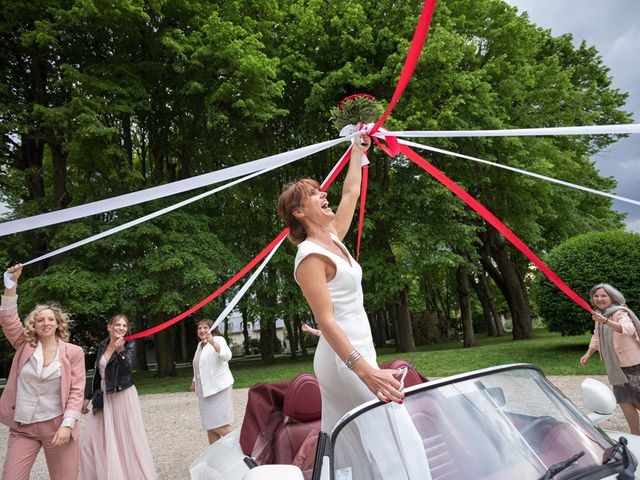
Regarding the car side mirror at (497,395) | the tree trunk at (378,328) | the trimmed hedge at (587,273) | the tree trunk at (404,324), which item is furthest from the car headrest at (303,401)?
the tree trunk at (378,328)

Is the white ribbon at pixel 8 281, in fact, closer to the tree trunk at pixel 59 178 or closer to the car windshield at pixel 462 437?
the car windshield at pixel 462 437

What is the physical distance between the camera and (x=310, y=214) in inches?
101

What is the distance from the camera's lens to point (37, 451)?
425 cm

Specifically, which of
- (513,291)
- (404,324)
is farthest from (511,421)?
(513,291)

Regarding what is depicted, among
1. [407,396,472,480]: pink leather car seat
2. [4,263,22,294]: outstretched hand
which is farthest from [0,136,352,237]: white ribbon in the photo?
[407,396,472,480]: pink leather car seat

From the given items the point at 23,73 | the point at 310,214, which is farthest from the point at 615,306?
the point at 23,73

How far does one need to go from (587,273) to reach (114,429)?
1111cm

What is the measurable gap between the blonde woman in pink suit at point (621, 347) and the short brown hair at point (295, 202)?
394 centimetres

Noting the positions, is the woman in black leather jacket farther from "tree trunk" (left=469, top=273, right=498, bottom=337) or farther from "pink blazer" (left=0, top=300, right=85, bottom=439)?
"tree trunk" (left=469, top=273, right=498, bottom=337)

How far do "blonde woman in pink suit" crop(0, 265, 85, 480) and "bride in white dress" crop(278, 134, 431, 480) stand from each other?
285cm

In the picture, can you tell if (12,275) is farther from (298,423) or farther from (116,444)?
(116,444)

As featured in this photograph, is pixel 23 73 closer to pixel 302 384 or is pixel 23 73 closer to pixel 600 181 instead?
pixel 302 384

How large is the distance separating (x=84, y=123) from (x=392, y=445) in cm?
1390

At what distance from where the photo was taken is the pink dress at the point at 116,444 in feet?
16.6
